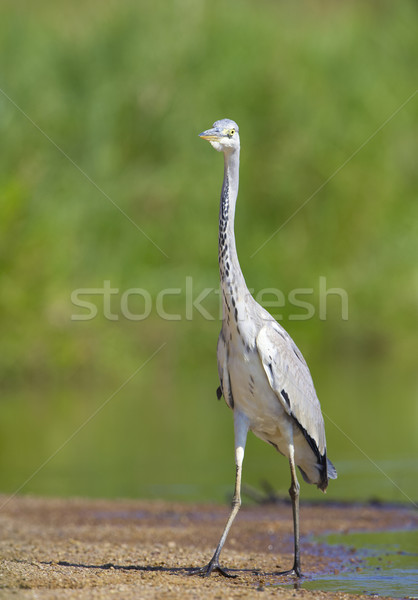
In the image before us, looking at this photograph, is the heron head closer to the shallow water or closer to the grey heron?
the grey heron

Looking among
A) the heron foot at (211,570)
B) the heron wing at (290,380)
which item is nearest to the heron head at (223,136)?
the heron wing at (290,380)

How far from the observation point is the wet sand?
20.1ft

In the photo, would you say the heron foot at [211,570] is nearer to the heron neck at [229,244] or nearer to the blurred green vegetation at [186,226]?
the heron neck at [229,244]

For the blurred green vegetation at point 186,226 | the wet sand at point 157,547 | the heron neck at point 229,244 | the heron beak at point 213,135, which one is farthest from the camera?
the blurred green vegetation at point 186,226

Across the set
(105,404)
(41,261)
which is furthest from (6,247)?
(105,404)

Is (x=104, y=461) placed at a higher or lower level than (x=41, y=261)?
lower

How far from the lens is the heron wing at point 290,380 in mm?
7051

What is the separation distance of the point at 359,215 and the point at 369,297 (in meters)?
3.98

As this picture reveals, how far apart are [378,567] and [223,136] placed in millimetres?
3477

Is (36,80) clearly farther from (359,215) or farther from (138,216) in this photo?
(359,215)

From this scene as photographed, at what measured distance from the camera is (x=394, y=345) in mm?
30688

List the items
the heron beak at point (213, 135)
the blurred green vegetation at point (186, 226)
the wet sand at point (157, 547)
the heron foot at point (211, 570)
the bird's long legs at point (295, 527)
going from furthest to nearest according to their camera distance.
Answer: the blurred green vegetation at point (186, 226)
the heron beak at point (213, 135)
the bird's long legs at point (295, 527)
the heron foot at point (211, 570)
the wet sand at point (157, 547)

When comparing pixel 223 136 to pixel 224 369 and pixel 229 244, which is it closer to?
pixel 229 244

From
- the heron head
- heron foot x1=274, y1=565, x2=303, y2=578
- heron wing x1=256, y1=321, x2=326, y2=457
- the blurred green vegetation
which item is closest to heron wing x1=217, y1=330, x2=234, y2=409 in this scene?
heron wing x1=256, y1=321, x2=326, y2=457
